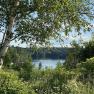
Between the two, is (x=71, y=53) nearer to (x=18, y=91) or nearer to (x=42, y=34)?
(x=42, y=34)

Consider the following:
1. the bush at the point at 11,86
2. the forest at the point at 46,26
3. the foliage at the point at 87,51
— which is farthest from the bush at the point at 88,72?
the foliage at the point at 87,51

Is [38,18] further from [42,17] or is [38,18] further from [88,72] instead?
[88,72]

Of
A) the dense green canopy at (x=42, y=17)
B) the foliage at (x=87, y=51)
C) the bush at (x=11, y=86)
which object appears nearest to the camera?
the bush at (x=11, y=86)

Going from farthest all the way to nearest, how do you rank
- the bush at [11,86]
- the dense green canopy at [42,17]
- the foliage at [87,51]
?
the foliage at [87,51], the dense green canopy at [42,17], the bush at [11,86]

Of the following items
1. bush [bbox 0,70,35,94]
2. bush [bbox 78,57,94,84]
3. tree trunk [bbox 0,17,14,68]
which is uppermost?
tree trunk [bbox 0,17,14,68]

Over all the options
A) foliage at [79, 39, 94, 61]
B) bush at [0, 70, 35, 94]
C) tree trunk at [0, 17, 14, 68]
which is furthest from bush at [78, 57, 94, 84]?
foliage at [79, 39, 94, 61]

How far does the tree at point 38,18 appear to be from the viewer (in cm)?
1858

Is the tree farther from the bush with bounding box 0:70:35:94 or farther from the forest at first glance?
the bush with bounding box 0:70:35:94

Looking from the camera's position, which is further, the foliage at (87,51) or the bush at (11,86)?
the foliage at (87,51)

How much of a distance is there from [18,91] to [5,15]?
5.06 meters

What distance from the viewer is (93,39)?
4088cm

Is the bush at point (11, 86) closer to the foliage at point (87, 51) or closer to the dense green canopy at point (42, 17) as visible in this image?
the dense green canopy at point (42, 17)

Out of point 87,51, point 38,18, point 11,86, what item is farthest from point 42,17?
point 87,51

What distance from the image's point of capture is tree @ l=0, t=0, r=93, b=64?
61.0 feet
